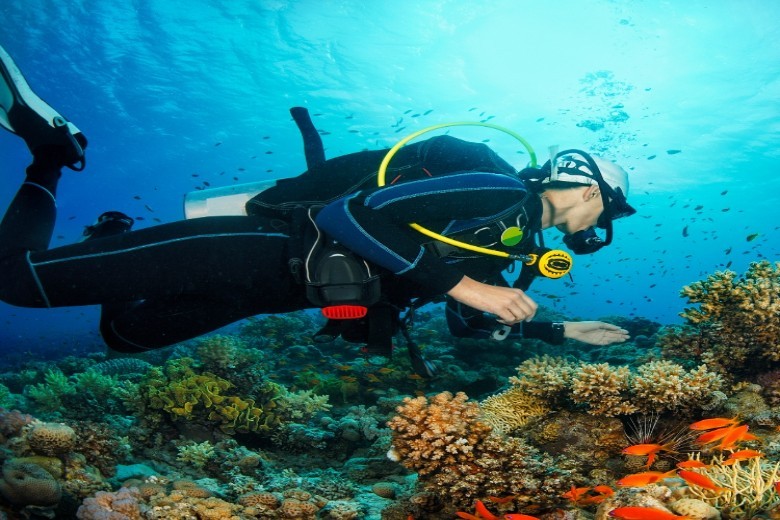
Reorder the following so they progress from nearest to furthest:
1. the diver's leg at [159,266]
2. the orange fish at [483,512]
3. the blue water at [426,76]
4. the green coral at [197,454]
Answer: the orange fish at [483,512] → the diver's leg at [159,266] → the green coral at [197,454] → the blue water at [426,76]

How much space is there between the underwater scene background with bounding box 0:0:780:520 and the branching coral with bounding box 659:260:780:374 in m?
0.04

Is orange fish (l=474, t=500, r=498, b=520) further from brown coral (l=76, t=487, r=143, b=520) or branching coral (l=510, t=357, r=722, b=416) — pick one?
brown coral (l=76, t=487, r=143, b=520)

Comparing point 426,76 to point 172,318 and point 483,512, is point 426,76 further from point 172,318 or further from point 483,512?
point 483,512

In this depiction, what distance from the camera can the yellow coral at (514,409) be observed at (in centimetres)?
499

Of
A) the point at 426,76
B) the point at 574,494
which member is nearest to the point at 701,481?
the point at 574,494

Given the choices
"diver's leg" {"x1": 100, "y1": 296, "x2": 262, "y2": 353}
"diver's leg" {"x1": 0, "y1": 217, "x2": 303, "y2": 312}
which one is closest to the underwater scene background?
"diver's leg" {"x1": 100, "y1": 296, "x2": 262, "y2": 353}

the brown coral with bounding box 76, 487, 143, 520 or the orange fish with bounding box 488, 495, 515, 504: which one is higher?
the brown coral with bounding box 76, 487, 143, 520

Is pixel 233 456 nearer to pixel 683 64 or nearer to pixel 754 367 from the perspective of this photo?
pixel 754 367

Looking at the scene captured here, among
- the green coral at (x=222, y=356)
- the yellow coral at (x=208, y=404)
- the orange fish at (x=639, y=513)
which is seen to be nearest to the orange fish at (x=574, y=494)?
the orange fish at (x=639, y=513)

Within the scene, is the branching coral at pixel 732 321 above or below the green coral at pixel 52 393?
above

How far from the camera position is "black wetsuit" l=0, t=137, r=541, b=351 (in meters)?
3.28

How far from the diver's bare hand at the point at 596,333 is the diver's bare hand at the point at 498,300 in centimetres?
194

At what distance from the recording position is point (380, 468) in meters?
5.25

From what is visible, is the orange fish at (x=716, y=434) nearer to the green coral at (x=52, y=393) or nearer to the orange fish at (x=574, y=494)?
the orange fish at (x=574, y=494)
